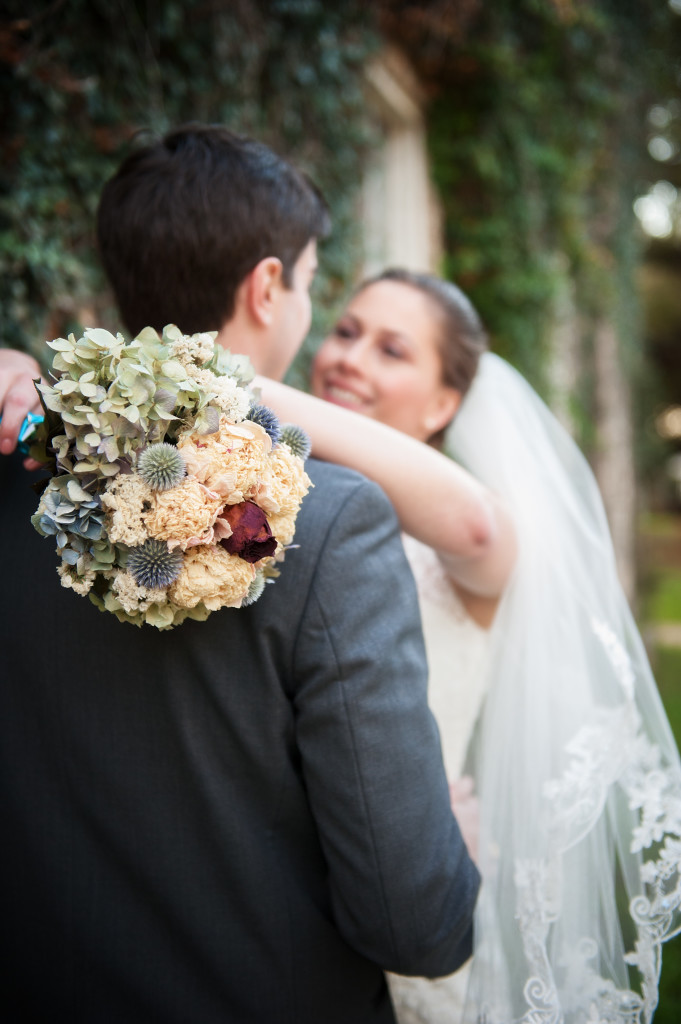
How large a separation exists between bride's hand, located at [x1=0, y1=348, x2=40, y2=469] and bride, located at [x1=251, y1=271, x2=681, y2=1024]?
44cm

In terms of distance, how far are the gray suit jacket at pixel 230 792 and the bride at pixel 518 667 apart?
0.17 metres

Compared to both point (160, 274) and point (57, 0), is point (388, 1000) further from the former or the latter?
point (57, 0)

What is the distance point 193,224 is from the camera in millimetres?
1439

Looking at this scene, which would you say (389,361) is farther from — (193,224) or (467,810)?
(467,810)

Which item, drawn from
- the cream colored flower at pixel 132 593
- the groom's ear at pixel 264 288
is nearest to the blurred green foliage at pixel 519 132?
the groom's ear at pixel 264 288

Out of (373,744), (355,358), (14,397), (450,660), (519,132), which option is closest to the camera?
(373,744)

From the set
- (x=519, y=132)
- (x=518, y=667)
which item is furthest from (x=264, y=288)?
(x=519, y=132)

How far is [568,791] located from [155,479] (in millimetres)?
1254

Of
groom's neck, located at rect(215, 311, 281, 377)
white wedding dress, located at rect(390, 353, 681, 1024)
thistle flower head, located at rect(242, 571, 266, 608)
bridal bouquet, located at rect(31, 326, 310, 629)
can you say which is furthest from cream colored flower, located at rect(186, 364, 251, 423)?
white wedding dress, located at rect(390, 353, 681, 1024)

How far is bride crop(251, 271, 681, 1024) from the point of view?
157 cm

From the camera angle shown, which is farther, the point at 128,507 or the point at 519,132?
the point at 519,132

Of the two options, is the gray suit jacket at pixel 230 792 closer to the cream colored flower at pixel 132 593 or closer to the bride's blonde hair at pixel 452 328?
the cream colored flower at pixel 132 593

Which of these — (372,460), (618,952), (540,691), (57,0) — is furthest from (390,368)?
(618,952)

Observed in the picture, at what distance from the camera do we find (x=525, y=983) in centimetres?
156
